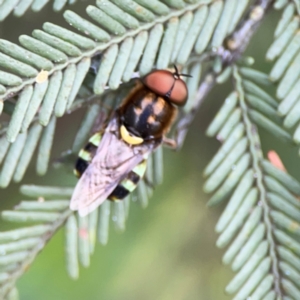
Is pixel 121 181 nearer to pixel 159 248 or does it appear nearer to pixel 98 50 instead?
pixel 98 50

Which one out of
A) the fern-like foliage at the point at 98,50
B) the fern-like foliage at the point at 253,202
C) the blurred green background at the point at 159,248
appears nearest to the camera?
the fern-like foliage at the point at 98,50

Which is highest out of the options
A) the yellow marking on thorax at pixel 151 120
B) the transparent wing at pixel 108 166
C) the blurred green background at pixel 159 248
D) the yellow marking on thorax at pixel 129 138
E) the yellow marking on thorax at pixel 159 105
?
the yellow marking on thorax at pixel 159 105

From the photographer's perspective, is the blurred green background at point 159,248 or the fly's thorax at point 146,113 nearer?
the fly's thorax at point 146,113

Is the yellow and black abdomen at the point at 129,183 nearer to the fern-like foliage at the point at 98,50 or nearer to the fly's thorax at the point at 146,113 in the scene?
the fly's thorax at the point at 146,113

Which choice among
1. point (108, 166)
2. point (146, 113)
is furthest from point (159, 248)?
point (146, 113)

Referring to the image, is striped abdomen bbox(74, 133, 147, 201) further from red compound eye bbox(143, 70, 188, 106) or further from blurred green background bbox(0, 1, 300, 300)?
blurred green background bbox(0, 1, 300, 300)

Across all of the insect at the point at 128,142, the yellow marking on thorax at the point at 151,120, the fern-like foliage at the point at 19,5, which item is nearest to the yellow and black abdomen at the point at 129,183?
the insect at the point at 128,142

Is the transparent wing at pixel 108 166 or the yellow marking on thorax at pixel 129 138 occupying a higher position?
the yellow marking on thorax at pixel 129 138
